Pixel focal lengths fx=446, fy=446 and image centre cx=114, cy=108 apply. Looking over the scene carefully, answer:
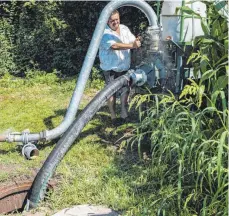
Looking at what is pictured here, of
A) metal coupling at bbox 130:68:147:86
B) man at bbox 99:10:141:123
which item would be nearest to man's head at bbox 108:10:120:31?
man at bbox 99:10:141:123

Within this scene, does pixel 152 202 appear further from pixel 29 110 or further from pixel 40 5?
pixel 40 5

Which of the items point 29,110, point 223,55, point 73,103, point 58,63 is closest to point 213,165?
point 223,55

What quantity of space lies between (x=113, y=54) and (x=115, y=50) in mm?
61

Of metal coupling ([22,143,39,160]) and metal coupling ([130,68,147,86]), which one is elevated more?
metal coupling ([130,68,147,86])

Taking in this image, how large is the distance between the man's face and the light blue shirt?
0.05 meters

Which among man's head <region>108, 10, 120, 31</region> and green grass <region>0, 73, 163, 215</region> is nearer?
green grass <region>0, 73, 163, 215</region>

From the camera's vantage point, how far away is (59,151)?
395 centimetres

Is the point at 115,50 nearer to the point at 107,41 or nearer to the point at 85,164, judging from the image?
the point at 107,41

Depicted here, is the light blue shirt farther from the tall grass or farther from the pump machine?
the tall grass

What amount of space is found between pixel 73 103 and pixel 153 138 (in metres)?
1.54

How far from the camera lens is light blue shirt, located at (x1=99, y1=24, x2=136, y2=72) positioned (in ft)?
16.5

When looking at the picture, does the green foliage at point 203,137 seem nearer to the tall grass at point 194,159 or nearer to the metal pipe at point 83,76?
the tall grass at point 194,159

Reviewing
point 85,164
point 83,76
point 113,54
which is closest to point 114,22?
point 113,54

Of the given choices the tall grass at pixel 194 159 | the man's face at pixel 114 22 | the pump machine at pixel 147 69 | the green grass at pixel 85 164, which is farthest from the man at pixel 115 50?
the tall grass at pixel 194 159
